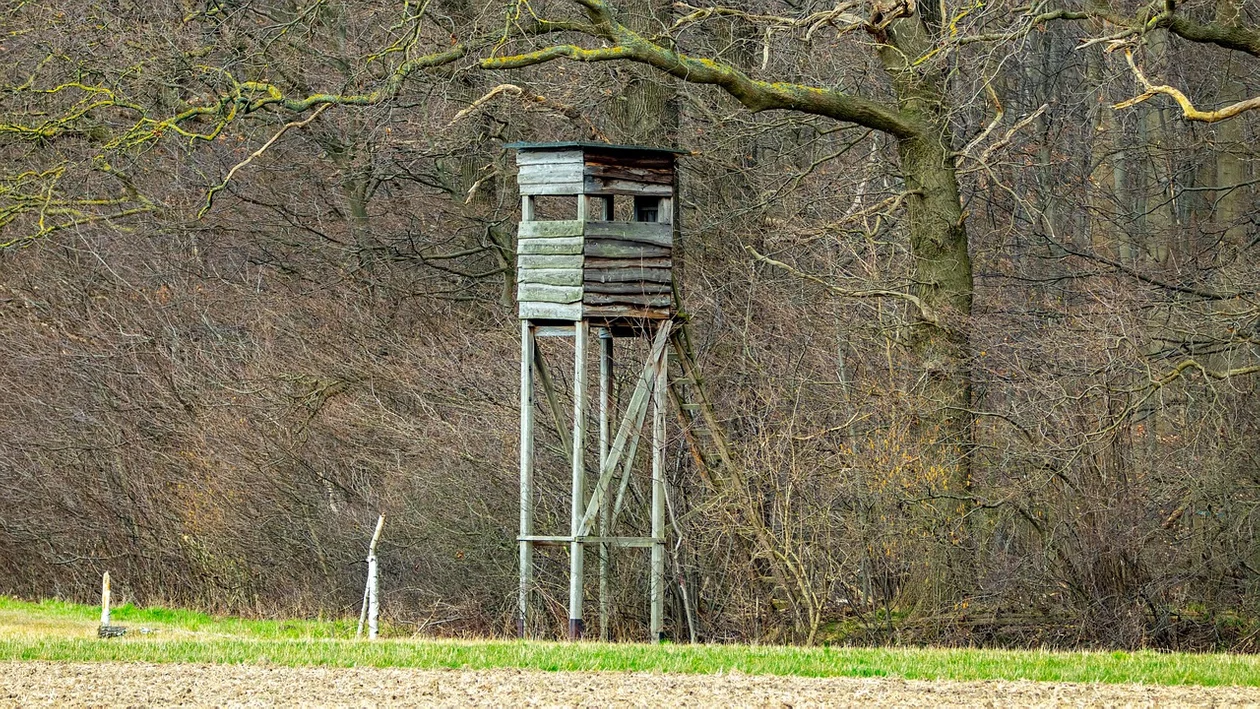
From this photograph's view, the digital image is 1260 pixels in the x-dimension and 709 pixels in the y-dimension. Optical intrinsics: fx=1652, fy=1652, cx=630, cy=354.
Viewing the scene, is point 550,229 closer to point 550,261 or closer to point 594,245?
point 550,261

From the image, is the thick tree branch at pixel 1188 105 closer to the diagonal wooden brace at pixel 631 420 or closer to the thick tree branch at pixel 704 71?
the thick tree branch at pixel 704 71

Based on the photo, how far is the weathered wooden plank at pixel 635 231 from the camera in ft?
Answer: 50.5

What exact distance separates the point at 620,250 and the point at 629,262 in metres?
0.14

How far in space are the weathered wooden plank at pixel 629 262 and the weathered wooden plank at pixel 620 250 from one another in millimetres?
31

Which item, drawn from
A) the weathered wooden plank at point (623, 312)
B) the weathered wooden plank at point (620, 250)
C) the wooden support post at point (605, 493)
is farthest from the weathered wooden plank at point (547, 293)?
the wooden support post at point (605, 493)

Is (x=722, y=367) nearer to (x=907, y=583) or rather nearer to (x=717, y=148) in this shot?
(x=717, y=148)

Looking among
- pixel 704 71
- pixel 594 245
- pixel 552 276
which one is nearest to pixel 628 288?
pixel 594 245

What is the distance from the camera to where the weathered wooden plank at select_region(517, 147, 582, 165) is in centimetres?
1555

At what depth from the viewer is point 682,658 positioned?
1158 centimetres

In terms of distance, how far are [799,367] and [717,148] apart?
3.17 metres

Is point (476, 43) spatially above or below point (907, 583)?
above

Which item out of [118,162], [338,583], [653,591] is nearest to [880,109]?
[653,591]

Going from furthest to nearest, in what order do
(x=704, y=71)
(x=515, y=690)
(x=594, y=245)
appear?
(x=704, y=71) → (x=594, y=245) → (x=515, y=690)

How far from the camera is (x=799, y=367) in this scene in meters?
17.0
